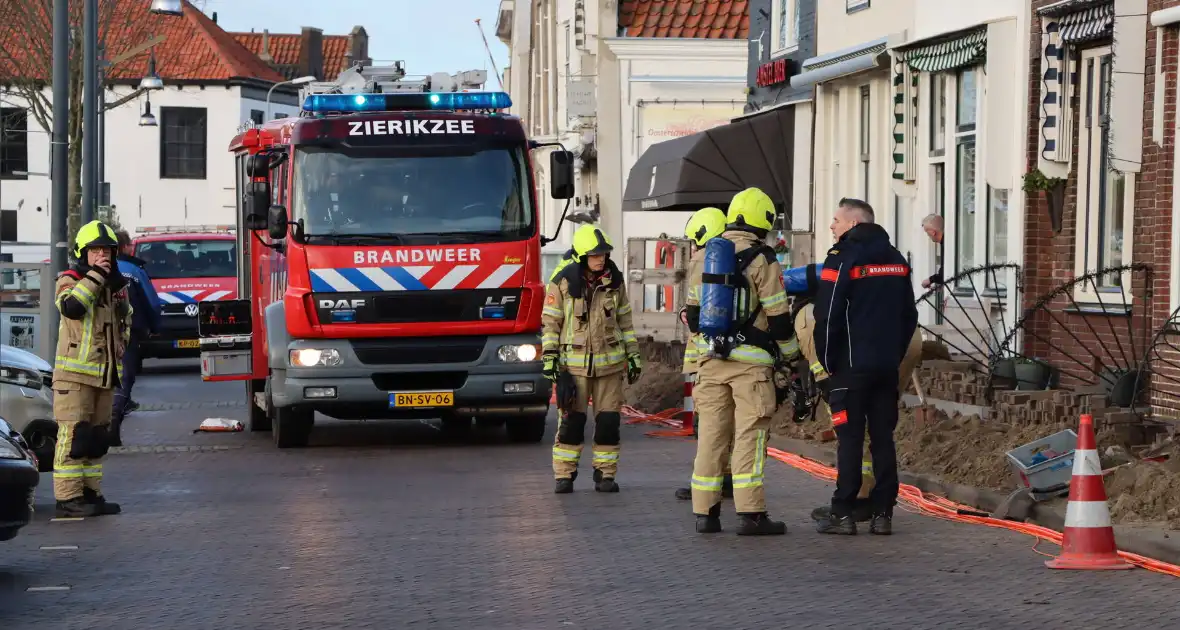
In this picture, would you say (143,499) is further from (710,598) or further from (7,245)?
(7,245)

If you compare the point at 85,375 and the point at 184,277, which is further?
the point at 184,277

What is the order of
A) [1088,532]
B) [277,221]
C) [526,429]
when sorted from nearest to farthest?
1. [1088,532]
2. [277,221]
3. [526,429]

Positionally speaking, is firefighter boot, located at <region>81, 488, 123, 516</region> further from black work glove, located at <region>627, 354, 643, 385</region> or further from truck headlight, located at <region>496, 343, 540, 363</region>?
truck headlight, located at <region>496, 343, 540, 363</region>

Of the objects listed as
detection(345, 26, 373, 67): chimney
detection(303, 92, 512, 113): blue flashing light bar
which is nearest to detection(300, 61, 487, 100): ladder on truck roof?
detection(303, 92, 512, 113): blue flashing light bar

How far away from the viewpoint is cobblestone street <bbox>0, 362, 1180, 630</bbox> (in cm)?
824

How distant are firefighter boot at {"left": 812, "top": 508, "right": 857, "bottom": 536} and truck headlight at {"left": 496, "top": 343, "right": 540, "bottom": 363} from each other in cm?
610

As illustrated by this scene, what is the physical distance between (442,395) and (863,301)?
6.59 meters

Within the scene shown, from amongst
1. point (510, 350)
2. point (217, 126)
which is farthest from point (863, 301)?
point (217, 126)

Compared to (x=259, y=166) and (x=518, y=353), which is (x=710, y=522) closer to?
(x=518, y=353)

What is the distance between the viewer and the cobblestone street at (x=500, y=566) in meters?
8.24

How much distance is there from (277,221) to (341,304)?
2.77 feet

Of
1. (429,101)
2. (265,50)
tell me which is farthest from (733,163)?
(265,50)

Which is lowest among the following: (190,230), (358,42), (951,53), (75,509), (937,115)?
(75,509)

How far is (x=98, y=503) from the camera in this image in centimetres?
1231
